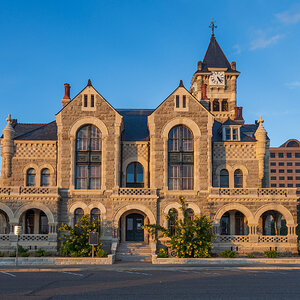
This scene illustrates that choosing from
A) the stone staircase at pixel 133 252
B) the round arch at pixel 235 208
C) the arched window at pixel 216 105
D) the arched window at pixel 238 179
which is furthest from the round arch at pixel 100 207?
the arched window at pixel 216 105

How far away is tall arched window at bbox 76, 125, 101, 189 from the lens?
120 ft

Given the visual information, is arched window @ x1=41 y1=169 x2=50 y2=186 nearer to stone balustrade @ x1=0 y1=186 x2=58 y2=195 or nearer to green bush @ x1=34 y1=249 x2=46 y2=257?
stone balustrade @ x1=0 y1=186 x2=58 y2=195

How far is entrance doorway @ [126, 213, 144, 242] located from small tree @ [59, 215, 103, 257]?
15.4 feet

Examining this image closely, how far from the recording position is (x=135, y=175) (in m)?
38.2

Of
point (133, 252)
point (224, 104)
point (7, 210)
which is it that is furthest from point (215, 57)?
point (7, 210)

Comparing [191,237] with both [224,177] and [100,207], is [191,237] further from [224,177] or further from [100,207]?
[224,177]

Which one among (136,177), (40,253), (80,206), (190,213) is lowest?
(40,253)

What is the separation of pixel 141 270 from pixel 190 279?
5.47 metres

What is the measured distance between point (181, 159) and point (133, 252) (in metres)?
8.82

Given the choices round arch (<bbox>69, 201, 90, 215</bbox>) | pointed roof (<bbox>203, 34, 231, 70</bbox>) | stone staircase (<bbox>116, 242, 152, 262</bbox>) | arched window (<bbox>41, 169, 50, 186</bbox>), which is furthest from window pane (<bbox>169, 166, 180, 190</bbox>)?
pointed roof (<bbox>203, 34, 231, 70</bbox>)

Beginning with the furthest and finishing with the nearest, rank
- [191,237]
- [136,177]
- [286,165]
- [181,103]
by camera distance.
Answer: [286,165]
[136,177]
[181,103]
[191,237]

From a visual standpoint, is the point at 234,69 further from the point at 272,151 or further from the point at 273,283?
the point at 272,151

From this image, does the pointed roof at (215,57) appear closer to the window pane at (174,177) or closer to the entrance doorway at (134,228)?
the window pane at (174,177)

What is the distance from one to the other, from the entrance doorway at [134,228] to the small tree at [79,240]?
4.69 metres
